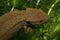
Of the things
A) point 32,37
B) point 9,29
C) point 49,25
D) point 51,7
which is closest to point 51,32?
point 49,25

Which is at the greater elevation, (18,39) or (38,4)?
(38,4)

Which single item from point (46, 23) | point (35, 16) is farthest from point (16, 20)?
point (46, 23)

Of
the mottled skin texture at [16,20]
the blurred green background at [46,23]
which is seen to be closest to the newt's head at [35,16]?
the mottled skin texture at [16,20]

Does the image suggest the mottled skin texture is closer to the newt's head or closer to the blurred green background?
the newt's head

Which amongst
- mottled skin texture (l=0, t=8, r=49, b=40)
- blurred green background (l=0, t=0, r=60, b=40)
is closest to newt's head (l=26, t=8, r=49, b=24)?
mottled skin texture (l=0, t=8, r=49, b=40)

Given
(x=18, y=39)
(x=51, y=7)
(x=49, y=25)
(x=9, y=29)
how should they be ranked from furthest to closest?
1. (x=51, y=7)
2. (x=49, y=25)
3. (x=18, y=39)
4. (x=9, y=29)

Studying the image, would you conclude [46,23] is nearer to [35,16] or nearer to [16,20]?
[35,16]

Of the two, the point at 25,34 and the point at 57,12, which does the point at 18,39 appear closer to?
the point at 25,34
